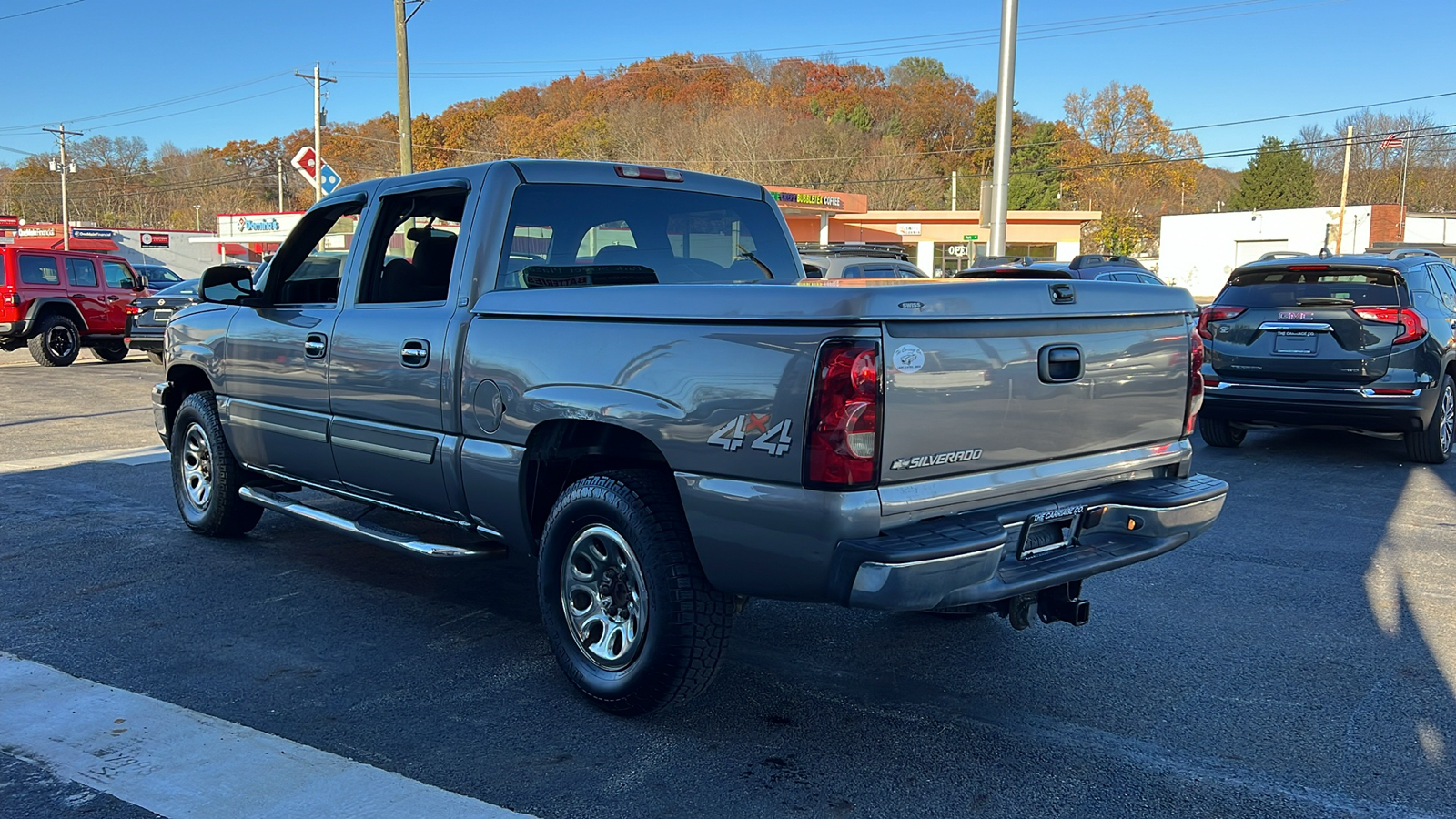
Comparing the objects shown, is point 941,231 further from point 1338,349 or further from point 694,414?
point 694,414

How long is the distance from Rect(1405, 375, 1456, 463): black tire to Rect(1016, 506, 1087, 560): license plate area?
6.80m

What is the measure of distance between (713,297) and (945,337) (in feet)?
2.40

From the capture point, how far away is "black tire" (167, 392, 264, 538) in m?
6.24

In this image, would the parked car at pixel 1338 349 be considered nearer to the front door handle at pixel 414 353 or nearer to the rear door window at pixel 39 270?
the front door handle at pixel 414 353

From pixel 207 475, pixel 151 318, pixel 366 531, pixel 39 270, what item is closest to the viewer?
pixel 366 531

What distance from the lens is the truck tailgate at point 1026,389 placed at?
3.29 meters

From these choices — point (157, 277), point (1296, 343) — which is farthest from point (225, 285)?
point (157, 277)

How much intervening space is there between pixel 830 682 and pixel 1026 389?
1.42 m

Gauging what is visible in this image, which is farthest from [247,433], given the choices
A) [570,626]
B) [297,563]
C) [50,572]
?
[570,626]

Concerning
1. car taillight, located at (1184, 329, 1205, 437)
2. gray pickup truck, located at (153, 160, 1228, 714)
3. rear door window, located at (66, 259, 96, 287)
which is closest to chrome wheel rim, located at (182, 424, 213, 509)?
gray pickup truck, located at (153, 160, 1228, 714)

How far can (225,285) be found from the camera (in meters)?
6.03

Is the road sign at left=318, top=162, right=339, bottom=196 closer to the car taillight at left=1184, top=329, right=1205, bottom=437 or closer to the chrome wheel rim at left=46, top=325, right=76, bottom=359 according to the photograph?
the chrome wheel rim at left=46, top=325, right=76, bottom=359

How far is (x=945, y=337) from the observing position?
11.0 ft

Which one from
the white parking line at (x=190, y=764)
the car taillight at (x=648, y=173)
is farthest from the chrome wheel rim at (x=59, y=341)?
the car taillight at (x=648, y=173)
